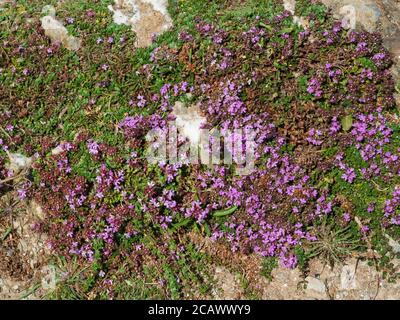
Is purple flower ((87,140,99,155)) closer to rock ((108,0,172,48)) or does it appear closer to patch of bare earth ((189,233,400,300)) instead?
rock ((108,0,172,48))

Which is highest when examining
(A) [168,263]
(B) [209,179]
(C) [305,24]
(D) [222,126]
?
(C) [305,24]

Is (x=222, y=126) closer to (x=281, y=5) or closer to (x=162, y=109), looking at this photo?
(x=162, y=109)

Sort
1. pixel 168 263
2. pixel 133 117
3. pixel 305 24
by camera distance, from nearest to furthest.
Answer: pixel 168 263 < pixel 133 117 < pixel 305 24

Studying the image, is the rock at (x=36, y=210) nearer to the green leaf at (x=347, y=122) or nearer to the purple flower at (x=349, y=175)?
the purple flower at (x=349, y=175)

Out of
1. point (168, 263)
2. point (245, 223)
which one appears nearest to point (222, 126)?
point (245, 223)

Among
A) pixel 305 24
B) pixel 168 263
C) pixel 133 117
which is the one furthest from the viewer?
pixel 305 24

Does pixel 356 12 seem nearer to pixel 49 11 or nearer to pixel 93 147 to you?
pixel 93 147
